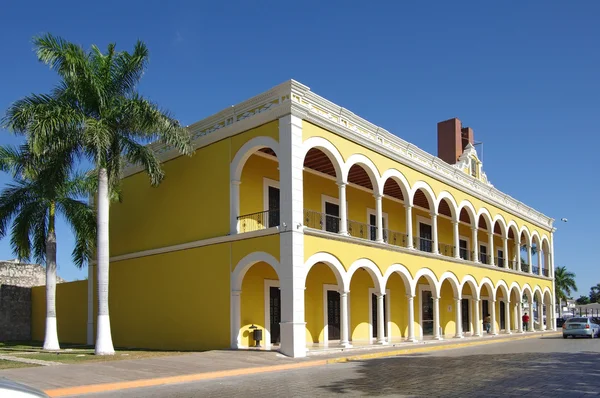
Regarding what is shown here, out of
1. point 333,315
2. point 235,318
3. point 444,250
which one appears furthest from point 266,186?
point 444,250

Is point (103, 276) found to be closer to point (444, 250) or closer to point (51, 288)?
point (51, 288)

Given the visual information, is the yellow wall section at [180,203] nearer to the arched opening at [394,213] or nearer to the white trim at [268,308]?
the white trim at [268,308]

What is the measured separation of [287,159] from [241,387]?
7873 mm

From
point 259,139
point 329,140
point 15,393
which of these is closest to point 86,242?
point 259,139

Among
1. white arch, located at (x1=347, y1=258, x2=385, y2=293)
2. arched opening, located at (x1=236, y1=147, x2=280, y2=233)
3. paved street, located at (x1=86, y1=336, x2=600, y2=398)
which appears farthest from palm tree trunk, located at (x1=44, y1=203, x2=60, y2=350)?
white arch, located at (x1=347, y1=258, x2=385, y2=293)

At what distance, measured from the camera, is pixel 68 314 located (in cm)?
2659

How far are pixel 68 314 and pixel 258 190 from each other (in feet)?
41.6

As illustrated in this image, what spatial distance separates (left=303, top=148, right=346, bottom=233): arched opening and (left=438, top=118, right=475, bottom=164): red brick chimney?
45.1ft

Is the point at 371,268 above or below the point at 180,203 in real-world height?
below

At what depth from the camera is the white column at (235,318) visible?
17.7 m

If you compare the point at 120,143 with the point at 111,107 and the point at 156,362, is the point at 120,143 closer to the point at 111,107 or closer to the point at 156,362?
the point at 111,107

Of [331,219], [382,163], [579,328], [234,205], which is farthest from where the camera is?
[579,328]

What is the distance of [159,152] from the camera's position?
71.4 feet

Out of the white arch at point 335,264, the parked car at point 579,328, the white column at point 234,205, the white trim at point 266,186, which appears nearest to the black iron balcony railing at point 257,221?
the white column at point 234,205
